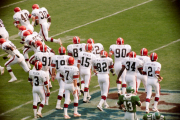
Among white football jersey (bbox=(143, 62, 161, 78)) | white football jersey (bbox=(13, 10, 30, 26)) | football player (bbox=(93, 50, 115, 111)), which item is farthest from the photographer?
white football jersey (bbox=(13, 10, 30, 26))

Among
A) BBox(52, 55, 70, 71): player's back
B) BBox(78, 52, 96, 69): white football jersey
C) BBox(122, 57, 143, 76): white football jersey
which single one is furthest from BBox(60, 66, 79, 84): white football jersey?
BBox(122, 57, 143, 76): white football jersey

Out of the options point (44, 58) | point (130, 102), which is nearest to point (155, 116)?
point (130, 102)

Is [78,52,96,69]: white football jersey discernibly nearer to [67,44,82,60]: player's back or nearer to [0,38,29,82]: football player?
[67,44,82,60]: player's back

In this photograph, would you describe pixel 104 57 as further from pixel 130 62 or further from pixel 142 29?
pixel 142 29

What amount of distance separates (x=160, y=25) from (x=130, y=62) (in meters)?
8.89

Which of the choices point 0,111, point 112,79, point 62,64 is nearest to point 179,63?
point 112,79

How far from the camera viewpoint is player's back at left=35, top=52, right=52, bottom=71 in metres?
13.9

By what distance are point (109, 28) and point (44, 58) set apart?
8108 millimetres

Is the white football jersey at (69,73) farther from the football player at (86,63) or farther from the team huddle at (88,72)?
the football player at (86,63)

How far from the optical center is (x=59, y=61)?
13.3 metres

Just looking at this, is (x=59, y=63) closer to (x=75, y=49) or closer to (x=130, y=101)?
(x=75, y=49)

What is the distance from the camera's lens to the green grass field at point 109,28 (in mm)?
15254

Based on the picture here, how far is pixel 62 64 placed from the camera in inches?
525

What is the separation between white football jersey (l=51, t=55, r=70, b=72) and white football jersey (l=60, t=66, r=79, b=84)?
2.66 ft
